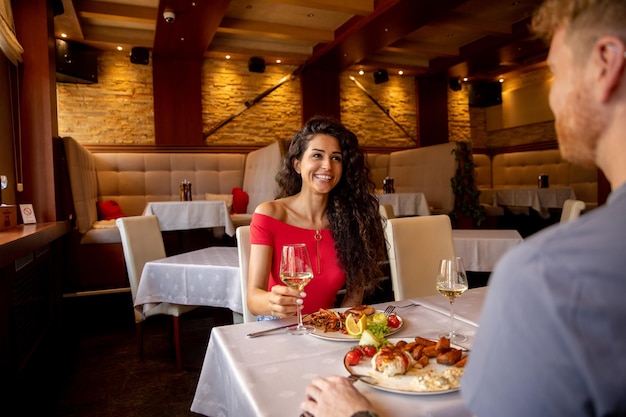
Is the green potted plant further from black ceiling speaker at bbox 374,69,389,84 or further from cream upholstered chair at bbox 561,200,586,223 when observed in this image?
cream upholstered chair at bbox 561,200,586,223

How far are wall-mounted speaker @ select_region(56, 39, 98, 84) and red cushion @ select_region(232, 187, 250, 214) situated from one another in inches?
107

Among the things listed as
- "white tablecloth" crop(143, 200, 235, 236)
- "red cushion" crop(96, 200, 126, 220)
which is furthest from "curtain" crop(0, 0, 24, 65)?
"red cushion" crop(96, 200, 126, 220)

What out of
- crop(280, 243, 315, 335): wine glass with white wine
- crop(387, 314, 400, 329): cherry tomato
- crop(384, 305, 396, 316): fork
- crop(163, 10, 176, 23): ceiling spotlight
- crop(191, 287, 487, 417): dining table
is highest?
crop(163, 10, 176, 23): ceiling spotlight

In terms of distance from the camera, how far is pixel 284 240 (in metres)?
1.74

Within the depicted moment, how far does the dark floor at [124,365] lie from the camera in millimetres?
2459

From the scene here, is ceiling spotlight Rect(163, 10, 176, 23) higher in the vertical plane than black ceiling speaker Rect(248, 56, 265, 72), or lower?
lower

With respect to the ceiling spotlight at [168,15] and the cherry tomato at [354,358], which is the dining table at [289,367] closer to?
the cherry tomato at [354,358]

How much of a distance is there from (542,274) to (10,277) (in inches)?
105

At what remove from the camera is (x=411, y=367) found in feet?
2.90

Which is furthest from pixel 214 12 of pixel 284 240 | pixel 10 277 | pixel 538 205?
pixel 538 205

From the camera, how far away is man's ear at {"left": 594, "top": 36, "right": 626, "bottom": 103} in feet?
1.52

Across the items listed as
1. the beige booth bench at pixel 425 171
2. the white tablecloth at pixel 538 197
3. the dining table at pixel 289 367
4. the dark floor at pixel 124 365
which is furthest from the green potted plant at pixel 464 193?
the dining table at pixel 289 367

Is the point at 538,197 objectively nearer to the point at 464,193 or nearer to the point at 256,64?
the point at 464,193

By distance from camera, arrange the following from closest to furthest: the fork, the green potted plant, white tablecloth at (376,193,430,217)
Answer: the fork → white tablecloth at (376,193,430,217) → the green potted plant
